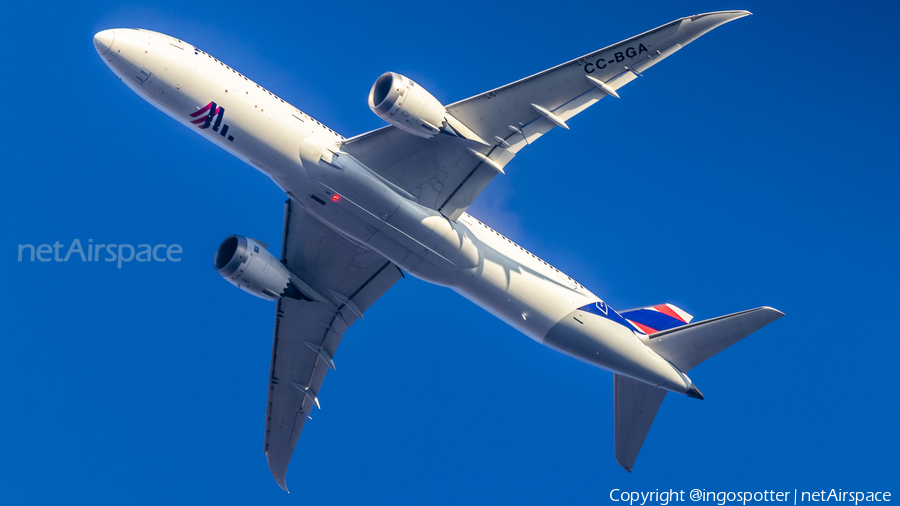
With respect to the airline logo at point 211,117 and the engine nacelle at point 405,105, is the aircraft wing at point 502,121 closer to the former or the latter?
the engine nacelle at point 405,105

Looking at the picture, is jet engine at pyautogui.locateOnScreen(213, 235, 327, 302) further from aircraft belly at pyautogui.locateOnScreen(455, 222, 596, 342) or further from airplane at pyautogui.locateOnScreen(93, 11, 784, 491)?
aircraft belly at pyautogui.locateOnScreen(455, 222, 596, 342)

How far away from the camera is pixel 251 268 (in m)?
29.6

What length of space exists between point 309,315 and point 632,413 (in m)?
14.9

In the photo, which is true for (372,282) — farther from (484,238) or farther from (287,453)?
(287,453)

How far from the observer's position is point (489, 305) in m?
28.9

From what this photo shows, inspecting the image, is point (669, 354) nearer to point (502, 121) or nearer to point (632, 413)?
point (632, 413)

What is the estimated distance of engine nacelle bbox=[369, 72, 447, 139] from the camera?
79.3 feet

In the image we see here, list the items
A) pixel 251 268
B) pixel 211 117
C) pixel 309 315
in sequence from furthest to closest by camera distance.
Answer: pixel 309 315, pixel 251 268, pixel 211 117

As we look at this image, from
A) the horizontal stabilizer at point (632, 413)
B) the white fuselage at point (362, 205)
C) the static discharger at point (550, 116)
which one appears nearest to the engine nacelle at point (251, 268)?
the white fuselage at point (362, 205)

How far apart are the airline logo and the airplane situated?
0.14 feet

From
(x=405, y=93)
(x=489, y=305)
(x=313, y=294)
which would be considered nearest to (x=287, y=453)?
(x=313, y=294)

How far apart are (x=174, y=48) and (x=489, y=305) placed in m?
14.8

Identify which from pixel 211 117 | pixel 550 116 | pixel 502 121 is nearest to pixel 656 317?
pixel 550 116

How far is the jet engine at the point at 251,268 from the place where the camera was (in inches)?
1152
